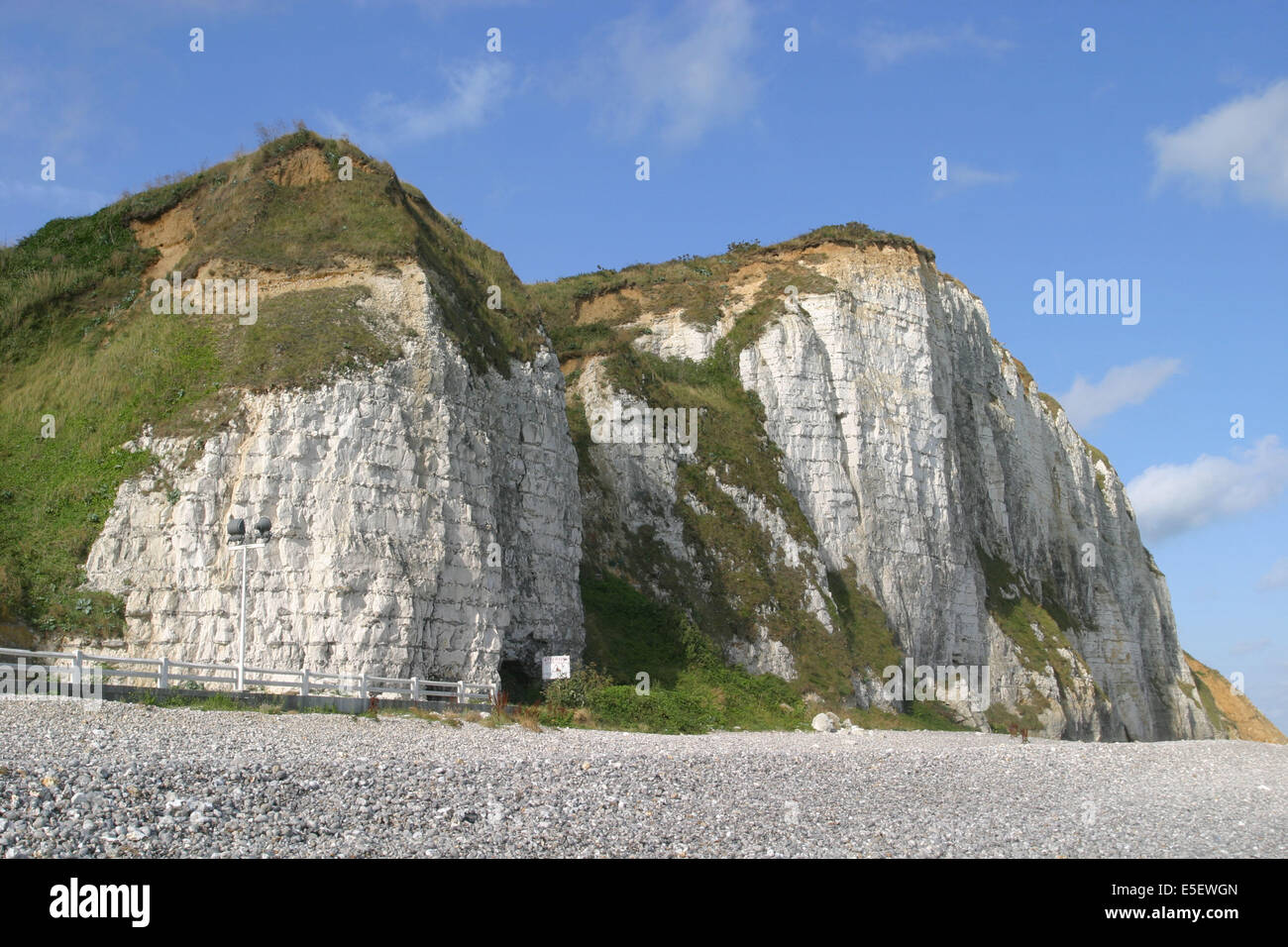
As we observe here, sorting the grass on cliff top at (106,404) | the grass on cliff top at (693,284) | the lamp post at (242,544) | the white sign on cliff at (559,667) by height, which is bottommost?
the white sign on cliff at (559,667)

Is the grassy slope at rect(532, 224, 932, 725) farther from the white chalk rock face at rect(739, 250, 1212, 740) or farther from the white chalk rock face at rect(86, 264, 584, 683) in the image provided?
the white chalk rock face at rect(86, 264, 584, 683)

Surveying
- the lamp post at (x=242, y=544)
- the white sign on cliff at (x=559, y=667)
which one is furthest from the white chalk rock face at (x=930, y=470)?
the lamp post at (x=242, y=544)

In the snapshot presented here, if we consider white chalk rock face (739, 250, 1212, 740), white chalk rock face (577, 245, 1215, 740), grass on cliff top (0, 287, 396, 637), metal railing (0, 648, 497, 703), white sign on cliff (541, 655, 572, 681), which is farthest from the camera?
white chalk rock face (739, 250, 1212, 740)

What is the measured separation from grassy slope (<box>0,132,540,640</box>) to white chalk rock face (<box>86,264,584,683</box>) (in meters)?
0.66

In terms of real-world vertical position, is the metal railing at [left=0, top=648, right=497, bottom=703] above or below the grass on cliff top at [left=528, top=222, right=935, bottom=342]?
below

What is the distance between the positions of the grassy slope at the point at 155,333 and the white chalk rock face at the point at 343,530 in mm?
664

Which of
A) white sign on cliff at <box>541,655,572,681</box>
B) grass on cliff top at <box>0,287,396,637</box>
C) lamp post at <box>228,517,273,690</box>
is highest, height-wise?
grass on cliff top at <box>0,287,396,637</box>

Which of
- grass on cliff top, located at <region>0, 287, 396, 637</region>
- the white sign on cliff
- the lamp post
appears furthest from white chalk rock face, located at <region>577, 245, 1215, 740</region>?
the lamp post

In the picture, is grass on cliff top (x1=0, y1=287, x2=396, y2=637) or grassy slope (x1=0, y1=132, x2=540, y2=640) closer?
grass on cliff top (x1=0, y1=287, x2=396, y2=637)

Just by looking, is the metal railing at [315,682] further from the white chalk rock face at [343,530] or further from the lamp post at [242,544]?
the white chalk rock face at [343,530]

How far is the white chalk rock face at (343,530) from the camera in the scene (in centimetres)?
2388

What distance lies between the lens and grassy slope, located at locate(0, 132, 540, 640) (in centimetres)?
2434

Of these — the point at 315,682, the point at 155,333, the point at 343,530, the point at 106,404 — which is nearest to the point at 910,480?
the point at 343,530
